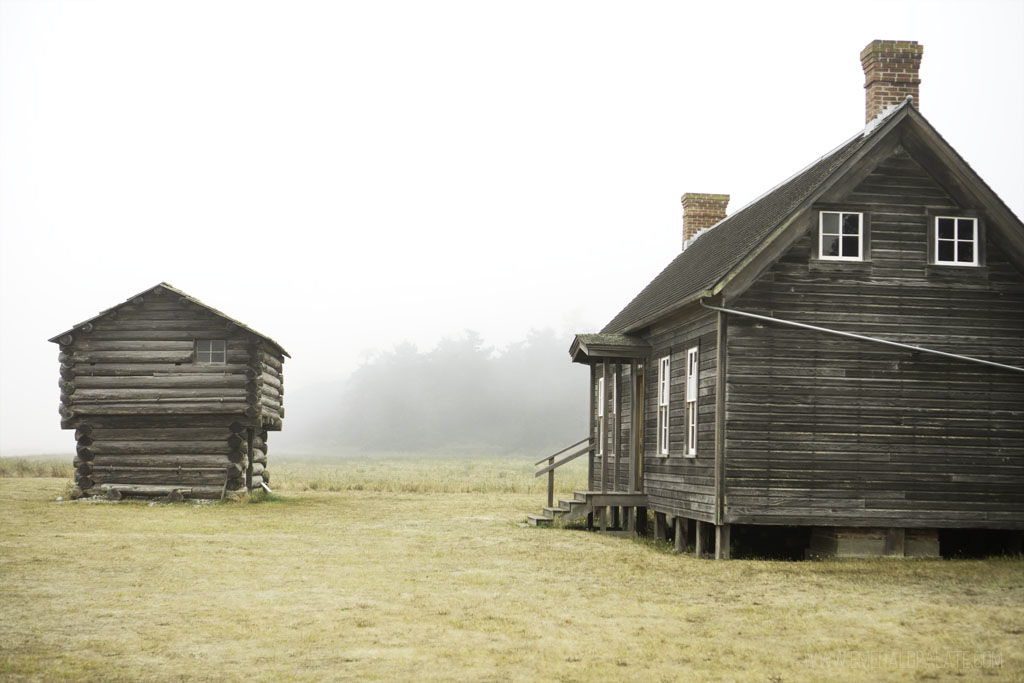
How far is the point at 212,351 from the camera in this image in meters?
31.3

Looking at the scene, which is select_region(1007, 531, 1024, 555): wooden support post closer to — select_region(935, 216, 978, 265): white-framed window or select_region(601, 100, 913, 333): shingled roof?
select_region(935, 216, 978, 265): white-framed window

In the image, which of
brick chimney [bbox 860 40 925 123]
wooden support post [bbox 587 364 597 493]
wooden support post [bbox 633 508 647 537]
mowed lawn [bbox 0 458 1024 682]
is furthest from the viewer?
wooden support post [bbox 633 508 647 537]

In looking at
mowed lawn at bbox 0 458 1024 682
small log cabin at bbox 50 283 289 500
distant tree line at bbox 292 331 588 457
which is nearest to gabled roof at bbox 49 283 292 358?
small log cabin at bbox 50 283 289 500

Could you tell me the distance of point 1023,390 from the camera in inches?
750

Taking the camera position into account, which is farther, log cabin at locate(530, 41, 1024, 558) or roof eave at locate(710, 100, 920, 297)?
log cabin at locate(530, 41, 1024, 558)

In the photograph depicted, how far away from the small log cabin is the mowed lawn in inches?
303

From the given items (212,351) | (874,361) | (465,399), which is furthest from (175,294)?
(465,399)

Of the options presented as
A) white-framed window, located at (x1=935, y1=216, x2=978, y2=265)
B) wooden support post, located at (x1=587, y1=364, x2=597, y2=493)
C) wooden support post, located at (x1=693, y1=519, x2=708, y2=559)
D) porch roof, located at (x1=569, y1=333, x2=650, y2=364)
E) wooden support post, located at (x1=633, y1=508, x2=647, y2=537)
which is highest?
white-framed window, located at (x1=935, y1=216, x2=978, y2=265)

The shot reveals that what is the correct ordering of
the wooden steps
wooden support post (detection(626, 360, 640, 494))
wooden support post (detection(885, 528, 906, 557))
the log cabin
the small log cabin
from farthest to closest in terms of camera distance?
the small log cabin
wooden support post (detection(626, 360, 640, 494))
the wooden steps
wooden support post (detection(885, 528, 906, 557))
the log cabin

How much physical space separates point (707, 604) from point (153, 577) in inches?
330

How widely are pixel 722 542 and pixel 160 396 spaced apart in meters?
18.6

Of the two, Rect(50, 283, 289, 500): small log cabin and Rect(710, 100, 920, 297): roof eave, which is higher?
Rect(710, 100, 920, 297): roof eave

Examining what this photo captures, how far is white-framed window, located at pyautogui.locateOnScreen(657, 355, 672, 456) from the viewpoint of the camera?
2219 cm

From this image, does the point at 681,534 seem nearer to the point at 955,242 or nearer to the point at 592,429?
the point at 592,429
